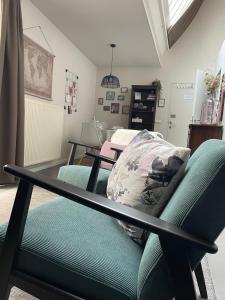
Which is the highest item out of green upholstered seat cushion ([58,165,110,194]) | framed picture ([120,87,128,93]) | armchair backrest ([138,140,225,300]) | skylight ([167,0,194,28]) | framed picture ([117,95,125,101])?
skylight ([167,0,194,28])

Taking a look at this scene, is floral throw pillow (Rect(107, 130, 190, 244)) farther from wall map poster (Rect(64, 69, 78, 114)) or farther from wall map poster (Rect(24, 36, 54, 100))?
wall map poster (Rect(64, 69, 78, 114))

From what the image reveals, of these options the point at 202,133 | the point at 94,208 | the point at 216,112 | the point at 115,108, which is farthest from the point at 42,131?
the point at 94,208

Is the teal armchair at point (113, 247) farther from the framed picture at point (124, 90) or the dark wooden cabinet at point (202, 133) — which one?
the framed picture at point (124, 90)

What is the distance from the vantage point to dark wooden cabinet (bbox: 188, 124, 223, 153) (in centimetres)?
287

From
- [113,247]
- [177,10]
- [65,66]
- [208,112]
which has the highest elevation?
[177,10]

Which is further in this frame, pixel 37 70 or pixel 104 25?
pixel 104 25

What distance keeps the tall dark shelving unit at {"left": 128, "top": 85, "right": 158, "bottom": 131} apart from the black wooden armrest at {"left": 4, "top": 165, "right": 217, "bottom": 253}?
206 inches

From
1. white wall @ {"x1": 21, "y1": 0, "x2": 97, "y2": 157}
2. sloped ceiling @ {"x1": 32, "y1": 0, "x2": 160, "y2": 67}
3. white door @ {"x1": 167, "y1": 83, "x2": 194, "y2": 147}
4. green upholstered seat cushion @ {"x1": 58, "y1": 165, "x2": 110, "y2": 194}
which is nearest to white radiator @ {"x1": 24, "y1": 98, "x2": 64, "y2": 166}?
white wall @ {"x1": 21, "y1": 0, "x2": 97, "y2": 157}

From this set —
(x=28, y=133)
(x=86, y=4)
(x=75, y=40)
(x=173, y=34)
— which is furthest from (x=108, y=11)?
(x=173, y=34)

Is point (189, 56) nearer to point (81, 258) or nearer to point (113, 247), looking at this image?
point (113, 247)

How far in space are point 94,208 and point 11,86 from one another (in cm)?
248

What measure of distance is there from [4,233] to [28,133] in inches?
108

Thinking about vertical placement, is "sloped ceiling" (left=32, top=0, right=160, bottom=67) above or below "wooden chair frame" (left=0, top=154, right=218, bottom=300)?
above

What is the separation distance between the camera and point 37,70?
351 cm
